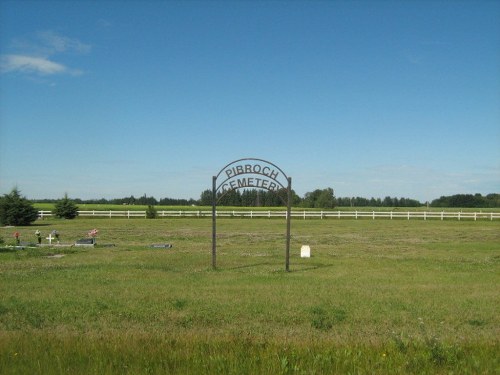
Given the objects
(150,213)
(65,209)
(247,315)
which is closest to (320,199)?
(150,213)

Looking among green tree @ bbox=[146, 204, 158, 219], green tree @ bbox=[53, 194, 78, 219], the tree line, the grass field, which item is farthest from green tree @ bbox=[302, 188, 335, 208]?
the grass field

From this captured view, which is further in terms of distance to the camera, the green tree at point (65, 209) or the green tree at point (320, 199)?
the green tree at point (320, 199)

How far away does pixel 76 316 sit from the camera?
982cm

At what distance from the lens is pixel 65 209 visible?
219ft

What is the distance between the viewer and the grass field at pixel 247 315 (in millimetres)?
6004

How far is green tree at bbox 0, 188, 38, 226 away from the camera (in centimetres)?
5344

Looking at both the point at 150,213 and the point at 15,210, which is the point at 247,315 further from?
the point at 150,213

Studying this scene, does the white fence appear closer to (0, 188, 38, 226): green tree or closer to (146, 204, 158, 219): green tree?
(146, 204, 158, 219): green tree

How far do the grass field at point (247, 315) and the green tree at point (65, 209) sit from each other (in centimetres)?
4660

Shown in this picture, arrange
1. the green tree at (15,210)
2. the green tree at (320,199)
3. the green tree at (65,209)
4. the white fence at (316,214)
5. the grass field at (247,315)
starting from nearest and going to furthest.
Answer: the grass field at (247,315) → the green tree at (15,210) → the green tree at (65,209) → the white fence at (316,214) → the green tree at (320,199)

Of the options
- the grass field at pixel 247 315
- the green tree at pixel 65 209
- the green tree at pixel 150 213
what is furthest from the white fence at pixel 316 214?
the grass field at pixel 247 315

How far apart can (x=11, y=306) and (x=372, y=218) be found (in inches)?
2488

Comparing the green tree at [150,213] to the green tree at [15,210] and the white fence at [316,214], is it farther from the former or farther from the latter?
the green tree at [15,210]

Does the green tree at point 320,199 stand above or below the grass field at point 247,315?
above
